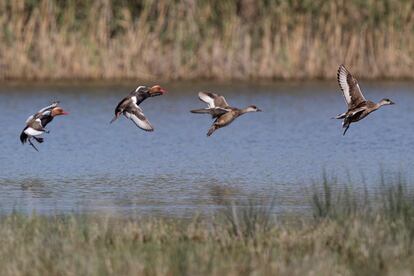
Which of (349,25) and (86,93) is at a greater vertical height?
(349,25)

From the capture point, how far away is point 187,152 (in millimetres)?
13805

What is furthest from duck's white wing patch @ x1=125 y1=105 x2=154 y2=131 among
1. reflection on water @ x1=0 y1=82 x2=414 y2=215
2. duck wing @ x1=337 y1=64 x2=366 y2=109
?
duck wing @ x1=337 y1=64 x2=366 y2=109

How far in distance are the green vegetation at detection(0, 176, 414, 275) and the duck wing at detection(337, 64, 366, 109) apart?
276cm

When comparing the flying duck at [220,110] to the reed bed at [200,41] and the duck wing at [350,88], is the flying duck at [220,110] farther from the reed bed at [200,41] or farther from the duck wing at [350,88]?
the reed bed at [200,41]

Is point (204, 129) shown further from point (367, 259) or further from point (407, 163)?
point (367, 259)

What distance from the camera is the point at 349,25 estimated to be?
22.3 metres

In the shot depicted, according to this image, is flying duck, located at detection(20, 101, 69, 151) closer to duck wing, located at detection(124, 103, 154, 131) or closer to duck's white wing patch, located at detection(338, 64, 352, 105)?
duck wing, located at detection(124, 103, 154, 131)

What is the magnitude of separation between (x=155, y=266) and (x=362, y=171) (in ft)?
18.5

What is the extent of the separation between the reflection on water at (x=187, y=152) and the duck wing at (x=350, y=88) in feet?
2.36

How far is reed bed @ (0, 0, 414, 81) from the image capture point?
21422 millimetres

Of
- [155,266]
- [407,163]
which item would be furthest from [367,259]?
[407,163]

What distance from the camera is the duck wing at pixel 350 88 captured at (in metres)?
11.3

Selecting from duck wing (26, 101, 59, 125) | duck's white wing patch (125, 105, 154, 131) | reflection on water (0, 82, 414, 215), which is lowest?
reflection on water (0, 82, 414, 215)

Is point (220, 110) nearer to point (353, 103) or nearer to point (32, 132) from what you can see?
point (353, 103)
